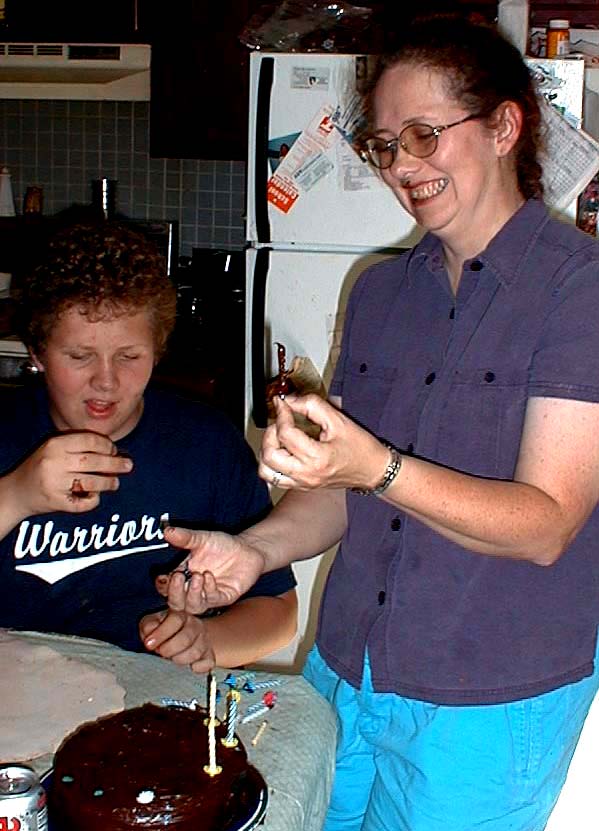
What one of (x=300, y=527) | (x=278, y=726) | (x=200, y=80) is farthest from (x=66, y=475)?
(x=200, y=80)

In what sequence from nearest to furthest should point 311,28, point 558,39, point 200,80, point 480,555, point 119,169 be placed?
point 480,555, point 558,39, point 311,28, point 200,80, point 119,169

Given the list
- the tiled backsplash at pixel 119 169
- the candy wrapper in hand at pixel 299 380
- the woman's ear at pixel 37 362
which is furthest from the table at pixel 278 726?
the tiled backsplash at pixel 119 169

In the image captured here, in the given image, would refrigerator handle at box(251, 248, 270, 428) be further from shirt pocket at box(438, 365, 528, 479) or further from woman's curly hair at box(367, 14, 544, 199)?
shirt pocket at box(438, 365, 528, 479)

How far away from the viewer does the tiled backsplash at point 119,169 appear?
3.55 meters

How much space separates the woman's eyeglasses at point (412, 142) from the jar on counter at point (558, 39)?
151 centimetres

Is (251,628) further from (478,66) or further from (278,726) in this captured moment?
(478,66)

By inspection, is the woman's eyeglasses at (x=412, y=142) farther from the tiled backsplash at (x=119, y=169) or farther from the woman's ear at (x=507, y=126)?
the tiled backsplash at (x=119, y=169)

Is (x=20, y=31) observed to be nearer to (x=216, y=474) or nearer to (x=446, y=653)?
(x=216, y=474)

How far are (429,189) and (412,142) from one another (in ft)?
0.18

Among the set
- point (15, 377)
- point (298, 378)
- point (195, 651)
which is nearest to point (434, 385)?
point (195, 651)

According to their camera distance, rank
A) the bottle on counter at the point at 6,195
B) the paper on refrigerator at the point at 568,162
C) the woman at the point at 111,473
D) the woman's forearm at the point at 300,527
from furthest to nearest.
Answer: the bottle on counter at the point at 6,195 → the paper on refrigerator at the point at 568,162 → the woman at the point at 111,473 → the woman's forearm at the point at 300,527

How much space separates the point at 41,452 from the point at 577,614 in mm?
688

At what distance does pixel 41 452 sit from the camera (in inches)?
56.6

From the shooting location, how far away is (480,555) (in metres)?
1.27
